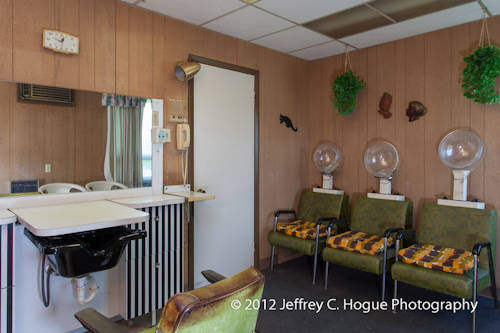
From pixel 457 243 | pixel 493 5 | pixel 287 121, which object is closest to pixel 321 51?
pixel 287 121

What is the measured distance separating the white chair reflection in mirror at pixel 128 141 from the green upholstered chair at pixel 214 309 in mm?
1643

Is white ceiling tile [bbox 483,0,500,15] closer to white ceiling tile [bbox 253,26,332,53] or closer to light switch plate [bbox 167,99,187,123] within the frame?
white ceiling tile [bbox 253,26,332,53]

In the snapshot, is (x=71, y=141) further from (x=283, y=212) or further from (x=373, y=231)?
(x=373, y=231)

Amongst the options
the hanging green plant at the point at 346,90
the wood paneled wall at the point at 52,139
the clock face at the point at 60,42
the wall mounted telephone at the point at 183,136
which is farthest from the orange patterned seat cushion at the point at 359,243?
the clock face at the point at 60,42

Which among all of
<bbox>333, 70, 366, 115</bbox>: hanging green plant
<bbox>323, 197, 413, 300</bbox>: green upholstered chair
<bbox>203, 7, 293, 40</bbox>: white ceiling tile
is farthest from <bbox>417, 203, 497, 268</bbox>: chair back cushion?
<bbox>203, 7, 293, 40</bbox>: white ceiling tile

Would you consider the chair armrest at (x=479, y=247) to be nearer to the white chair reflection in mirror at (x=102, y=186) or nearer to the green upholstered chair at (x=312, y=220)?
the green upholstered chair at (x=312, y=220)

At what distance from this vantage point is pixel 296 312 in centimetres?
306

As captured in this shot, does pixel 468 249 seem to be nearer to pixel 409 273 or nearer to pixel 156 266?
pixel 409 273

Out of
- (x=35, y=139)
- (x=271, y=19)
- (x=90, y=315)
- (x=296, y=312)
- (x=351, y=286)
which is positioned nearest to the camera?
(x=90, y=315)

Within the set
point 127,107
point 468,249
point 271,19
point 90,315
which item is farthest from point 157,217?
point 468,249

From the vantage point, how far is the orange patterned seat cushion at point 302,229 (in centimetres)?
377

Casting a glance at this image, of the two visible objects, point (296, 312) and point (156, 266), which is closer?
point (156, 266)

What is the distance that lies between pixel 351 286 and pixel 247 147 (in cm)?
192

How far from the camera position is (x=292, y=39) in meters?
3.86
